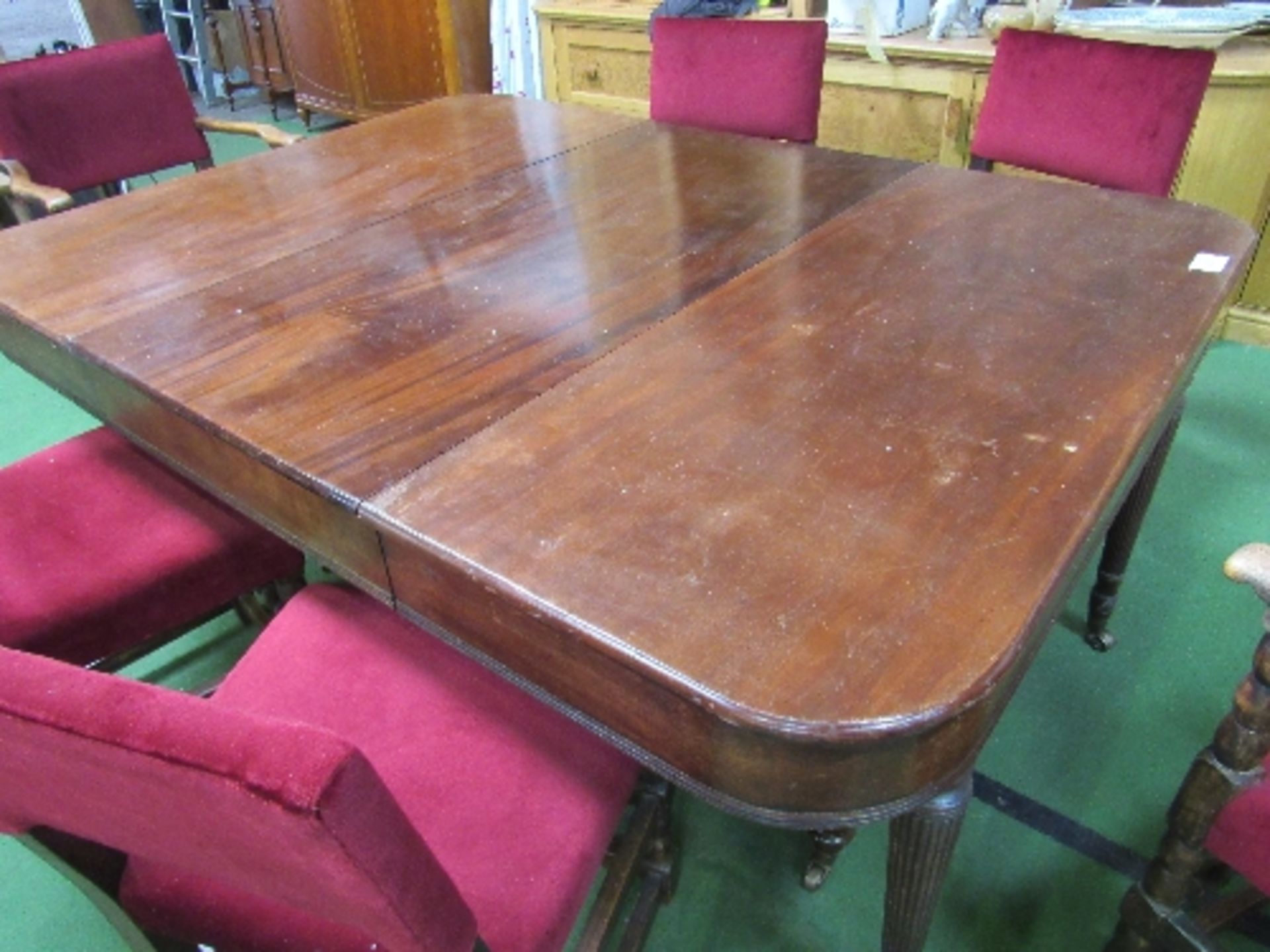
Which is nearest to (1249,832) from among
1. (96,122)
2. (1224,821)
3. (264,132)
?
(1224,821)

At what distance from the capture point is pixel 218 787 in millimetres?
462

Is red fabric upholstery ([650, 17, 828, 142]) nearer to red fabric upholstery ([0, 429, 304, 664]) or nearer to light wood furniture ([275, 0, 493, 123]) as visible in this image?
red fabric upholstery ([0, 429, 304, 664])

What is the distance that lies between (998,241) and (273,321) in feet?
3.19

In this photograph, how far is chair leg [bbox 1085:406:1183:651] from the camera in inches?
53.1

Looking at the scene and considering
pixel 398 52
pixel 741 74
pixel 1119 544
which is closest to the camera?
pixel 1119 544

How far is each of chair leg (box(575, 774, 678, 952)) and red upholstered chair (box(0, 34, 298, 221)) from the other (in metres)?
1.56

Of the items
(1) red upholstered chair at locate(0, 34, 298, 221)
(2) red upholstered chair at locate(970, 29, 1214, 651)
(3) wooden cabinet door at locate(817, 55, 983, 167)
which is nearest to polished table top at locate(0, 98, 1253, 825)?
(2) red upholstered chair at locate(970, 29, 1214, 651)

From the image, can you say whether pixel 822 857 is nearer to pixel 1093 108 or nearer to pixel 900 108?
pixel 1093 108

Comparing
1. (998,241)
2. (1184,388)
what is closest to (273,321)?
(998,241)

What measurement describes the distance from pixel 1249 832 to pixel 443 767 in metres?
0.75

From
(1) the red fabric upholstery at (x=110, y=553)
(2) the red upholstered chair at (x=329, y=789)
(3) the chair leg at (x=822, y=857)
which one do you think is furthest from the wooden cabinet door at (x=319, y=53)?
(3) the chair leg at (x=822, y=857)

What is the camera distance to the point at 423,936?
0.59 meters

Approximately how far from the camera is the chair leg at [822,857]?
124 centimetres

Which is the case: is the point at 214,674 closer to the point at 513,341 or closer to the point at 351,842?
the point at 513,341
